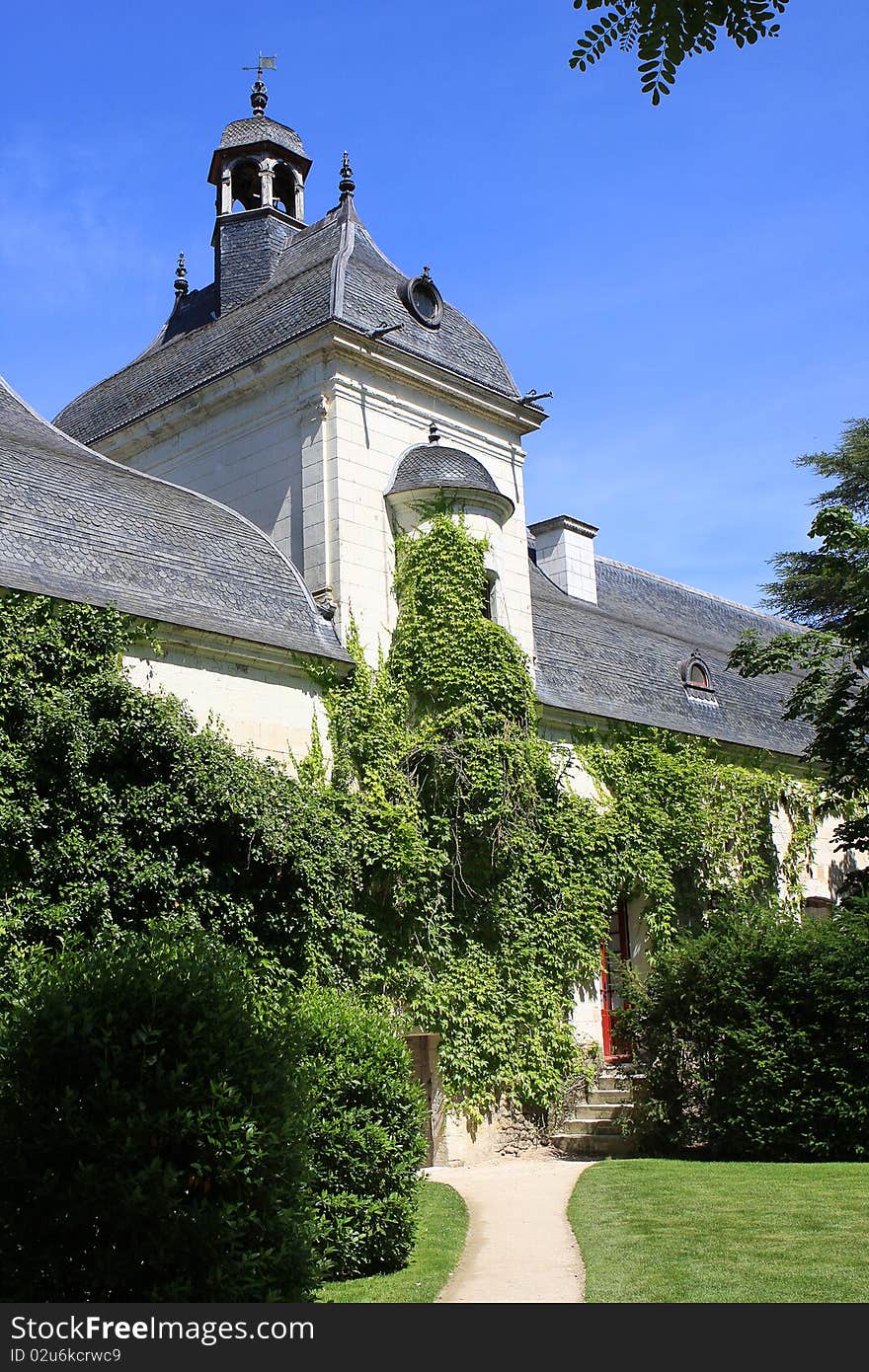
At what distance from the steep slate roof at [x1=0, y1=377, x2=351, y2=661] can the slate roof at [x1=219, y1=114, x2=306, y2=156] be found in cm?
618

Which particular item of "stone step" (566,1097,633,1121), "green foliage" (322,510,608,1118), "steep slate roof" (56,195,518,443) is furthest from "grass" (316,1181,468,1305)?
"steep slate roof" (56,195,518,443)

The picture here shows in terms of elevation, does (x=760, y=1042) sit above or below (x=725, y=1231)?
above

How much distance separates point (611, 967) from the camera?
16969 millimetres

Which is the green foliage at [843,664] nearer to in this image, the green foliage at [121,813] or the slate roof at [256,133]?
the green foliage at [121,813]

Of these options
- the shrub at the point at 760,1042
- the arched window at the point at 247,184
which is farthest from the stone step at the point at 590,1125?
the arched window at the point at 247,184

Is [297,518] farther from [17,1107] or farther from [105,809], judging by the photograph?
[17,1107]

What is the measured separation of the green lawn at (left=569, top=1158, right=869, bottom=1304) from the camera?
711 centimetres

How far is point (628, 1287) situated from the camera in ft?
23.6

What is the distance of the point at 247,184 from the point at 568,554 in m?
7.88

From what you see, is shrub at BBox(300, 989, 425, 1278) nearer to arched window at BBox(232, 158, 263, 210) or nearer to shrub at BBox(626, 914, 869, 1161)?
shrub at BBox(626, 914, 869, 1161)

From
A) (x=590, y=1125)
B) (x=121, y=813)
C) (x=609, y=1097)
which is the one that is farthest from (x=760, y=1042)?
(x=121, y=813)

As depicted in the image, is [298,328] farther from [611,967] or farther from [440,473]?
[611,967]
